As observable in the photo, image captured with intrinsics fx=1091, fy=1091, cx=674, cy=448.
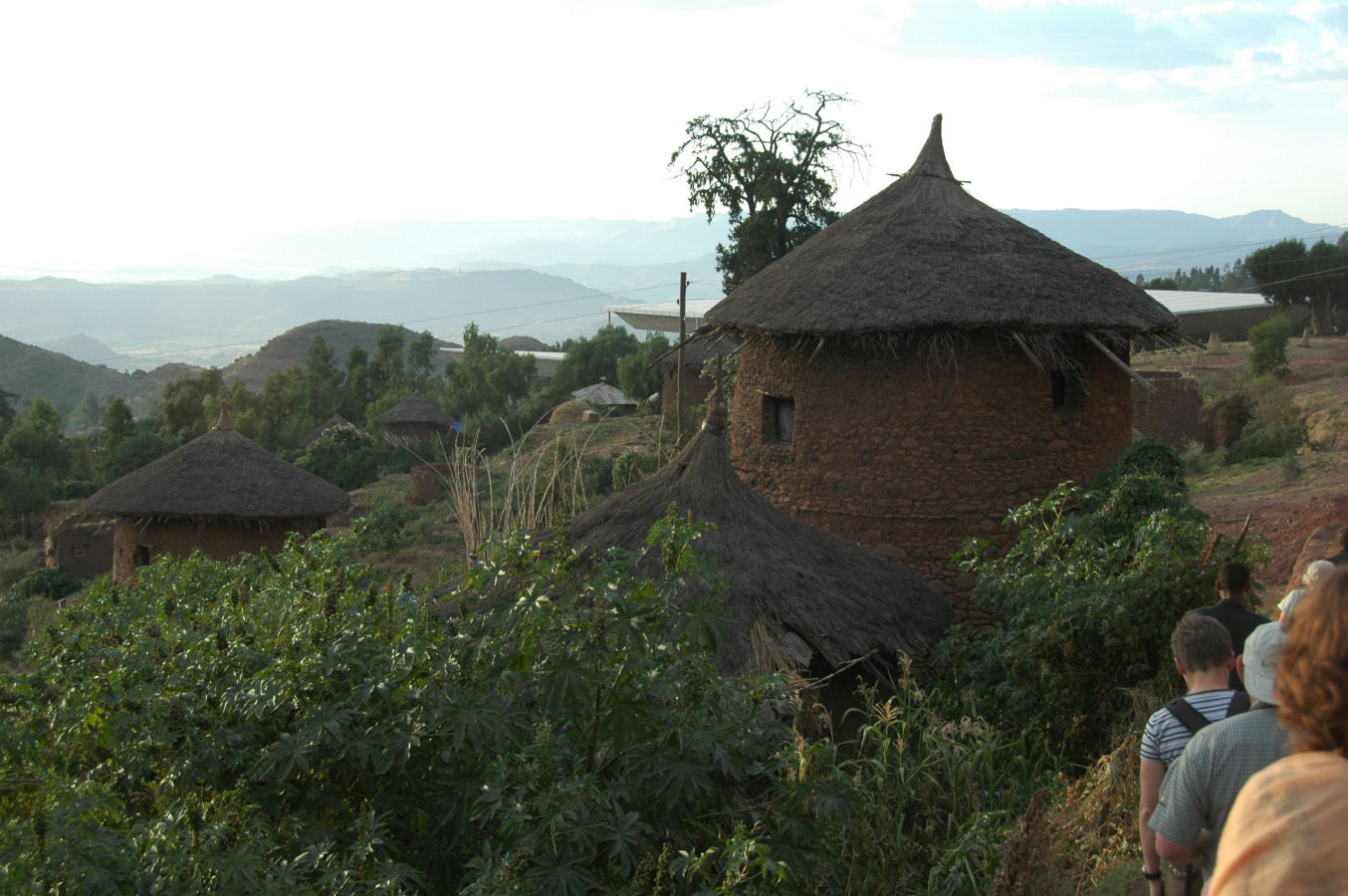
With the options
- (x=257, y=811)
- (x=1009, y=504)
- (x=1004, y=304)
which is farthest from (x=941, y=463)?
(x=257, y=811)

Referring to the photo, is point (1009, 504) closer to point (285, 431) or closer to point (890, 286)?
point (890, 286)

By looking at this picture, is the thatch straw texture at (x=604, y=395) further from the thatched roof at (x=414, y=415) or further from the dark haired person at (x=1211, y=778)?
the dark haired person at (x=1211, y=778)

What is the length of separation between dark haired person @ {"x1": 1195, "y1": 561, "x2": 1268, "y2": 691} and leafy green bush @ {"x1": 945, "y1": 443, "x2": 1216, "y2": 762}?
2.03m

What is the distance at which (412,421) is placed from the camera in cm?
3859

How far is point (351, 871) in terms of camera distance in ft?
10.7

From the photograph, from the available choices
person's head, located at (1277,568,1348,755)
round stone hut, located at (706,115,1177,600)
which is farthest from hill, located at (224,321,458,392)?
person's head, located at (1277,568,1348,755)

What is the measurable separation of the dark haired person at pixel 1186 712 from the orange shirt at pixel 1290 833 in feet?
5.72

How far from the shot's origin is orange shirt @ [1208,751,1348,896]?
1.72 metres

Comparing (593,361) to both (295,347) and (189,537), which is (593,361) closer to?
(189,537)

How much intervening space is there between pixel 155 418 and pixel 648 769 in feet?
151

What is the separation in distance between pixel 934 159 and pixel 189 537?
37.6 ft

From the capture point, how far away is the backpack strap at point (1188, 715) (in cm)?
342

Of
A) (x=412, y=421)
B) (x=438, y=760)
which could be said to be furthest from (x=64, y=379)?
(x=438, y=760)

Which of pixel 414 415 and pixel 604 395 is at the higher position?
pixel 604 395
